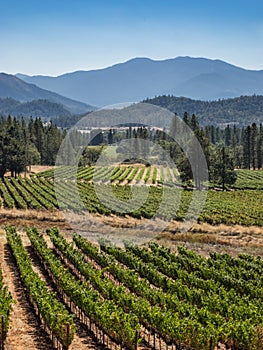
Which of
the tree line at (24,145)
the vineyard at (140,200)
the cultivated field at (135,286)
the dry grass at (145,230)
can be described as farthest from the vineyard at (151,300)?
the tree line at (24,145)

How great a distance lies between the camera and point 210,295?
20.9 m

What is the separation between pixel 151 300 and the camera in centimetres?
2112

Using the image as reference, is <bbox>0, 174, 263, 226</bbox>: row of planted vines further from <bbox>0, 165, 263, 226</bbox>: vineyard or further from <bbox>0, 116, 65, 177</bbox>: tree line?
<bbox>0, 116, 65, 177</bbox>: tree line

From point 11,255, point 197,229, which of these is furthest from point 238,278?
point 197,229

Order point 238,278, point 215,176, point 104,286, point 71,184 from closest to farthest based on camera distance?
point 104,286 → point 238,278 → point 71,184 → point 215,176

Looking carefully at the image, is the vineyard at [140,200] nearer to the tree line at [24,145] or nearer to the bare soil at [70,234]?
the bare soil at [70,234]

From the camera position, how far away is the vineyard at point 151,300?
1659cm

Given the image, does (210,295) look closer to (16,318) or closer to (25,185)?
(16,318)

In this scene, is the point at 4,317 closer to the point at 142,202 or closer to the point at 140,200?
the point at 142,202

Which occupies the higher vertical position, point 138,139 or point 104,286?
point 138,139

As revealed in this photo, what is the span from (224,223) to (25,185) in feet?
112

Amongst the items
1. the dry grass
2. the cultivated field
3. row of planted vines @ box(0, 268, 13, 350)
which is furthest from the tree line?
row of planted vines @ box(0, 268, 13, 350)

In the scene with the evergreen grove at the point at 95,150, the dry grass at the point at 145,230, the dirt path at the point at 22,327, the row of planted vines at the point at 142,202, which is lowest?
the dirt path at the point at 22,327

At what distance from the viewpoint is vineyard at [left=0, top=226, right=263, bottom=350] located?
16.6m
